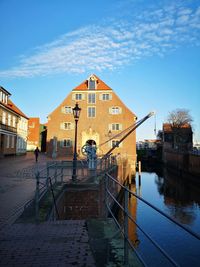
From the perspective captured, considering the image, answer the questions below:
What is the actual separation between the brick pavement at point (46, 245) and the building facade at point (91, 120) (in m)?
30.5

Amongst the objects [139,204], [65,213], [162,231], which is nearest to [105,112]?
[139,204]

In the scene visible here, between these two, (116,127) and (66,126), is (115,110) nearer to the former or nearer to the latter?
(116,127)

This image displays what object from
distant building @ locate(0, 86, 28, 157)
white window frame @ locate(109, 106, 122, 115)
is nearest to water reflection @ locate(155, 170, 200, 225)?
white window frame @ locate(109, 106, 122, 115)

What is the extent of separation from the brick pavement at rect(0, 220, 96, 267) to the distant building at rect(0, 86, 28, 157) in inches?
Answer: 1060

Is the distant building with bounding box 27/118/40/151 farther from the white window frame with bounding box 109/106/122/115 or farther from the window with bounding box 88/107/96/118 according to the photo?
the white window frame with bounding box 109/106/122/115

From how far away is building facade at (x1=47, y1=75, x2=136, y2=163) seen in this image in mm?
36344

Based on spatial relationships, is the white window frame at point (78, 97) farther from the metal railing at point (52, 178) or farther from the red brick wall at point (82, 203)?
the red brick wall at point (82, 203)

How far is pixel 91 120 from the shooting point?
122 feet

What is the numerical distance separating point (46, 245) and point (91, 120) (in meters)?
32.9

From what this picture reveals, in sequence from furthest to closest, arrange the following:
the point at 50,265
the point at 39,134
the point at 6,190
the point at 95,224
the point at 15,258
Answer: the point at 39,134
the point at 6,190
the point at 95,224
the point at 15,258
the point at 50,265

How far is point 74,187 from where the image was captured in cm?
1091

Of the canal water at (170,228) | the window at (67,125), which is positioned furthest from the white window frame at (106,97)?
the canal water at (170,228)

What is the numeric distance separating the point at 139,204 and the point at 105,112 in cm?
1964

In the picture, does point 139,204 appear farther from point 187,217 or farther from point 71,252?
point 71,252
